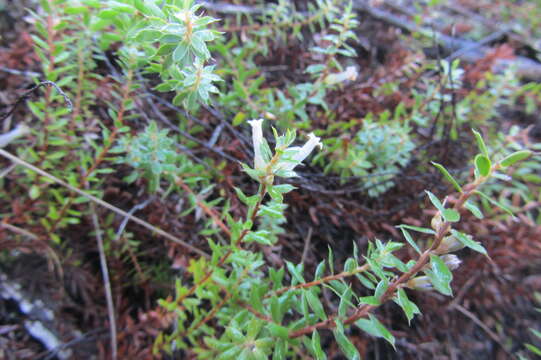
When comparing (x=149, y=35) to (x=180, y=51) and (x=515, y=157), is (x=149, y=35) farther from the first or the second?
(x=515, y=157)

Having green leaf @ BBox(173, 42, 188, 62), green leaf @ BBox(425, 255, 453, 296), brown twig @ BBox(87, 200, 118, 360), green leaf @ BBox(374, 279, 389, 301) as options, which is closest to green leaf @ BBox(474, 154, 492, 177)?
green leaf @ BBox(425, 255, 453, 296)

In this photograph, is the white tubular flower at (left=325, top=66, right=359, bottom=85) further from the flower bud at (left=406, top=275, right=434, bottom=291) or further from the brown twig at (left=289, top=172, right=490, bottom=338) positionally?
the flower bud at (left=406, top=275, right=434, bottom=291)

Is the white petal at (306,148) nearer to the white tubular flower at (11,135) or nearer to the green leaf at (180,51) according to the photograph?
the green leaf at (180,51)

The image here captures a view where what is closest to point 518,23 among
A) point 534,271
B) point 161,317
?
point 534,271

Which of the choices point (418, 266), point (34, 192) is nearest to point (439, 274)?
point (418, 266)

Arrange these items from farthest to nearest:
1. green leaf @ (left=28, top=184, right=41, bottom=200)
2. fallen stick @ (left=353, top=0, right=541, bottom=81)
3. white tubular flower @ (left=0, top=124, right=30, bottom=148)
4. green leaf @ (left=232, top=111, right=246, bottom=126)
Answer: fallen stick @ (left=353, top=0, right=541, bottom=81) → green leaf @ (left=232, top=111, right=246, bottom=126) → green leaf @ (left=28, top=184, right=41, bottom=200) → white tubular flower @ (left=0, top=124, right=30, bottom=148)

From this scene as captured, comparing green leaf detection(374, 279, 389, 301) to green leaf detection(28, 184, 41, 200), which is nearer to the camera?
green leaf detection(374, 279, 389, 301)

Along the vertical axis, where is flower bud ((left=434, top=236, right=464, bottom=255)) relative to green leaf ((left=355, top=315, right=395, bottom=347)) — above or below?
above
